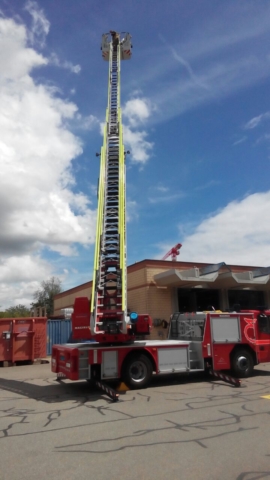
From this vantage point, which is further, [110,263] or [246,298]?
[246,298]

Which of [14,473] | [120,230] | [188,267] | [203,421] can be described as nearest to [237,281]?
[188,267]

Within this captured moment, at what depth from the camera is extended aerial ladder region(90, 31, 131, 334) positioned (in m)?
10.9

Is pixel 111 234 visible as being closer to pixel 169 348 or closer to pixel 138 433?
pixel 169 348

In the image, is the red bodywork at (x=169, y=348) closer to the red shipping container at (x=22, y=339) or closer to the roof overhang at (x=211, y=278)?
the red shipping container at (x=22, y=339)

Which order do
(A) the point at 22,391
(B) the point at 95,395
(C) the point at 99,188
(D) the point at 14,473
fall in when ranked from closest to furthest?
1. (D) the point at 14,473
2. (B) the point at 95,395
3. (A) the point at 22,391
4. (C) the point at 99,188

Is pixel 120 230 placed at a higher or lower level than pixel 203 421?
higher

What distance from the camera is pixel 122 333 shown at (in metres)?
10.8

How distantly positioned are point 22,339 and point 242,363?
32.6ft

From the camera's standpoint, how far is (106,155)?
555 inches

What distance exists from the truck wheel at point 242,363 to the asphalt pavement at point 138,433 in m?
1.32

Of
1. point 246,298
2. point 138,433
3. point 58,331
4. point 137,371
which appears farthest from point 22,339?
point 246,298

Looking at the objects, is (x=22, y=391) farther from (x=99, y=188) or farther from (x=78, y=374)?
(x=99, y=188)

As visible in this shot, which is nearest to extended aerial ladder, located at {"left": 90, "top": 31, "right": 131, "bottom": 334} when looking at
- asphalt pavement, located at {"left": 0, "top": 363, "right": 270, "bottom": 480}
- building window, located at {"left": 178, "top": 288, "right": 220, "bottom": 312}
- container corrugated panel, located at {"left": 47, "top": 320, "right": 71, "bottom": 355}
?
asphalt pavement, located at {"left": 0, "top": 363, "right": 270, "bottom": 480}

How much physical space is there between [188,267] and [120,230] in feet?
36.3
